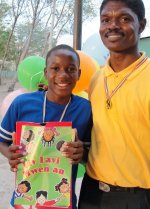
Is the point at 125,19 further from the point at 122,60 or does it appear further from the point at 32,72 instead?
the point at 32,72

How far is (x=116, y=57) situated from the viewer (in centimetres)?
172

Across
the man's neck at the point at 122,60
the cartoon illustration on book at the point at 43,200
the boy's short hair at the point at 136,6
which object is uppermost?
the boy's short hair at the point at 136,6

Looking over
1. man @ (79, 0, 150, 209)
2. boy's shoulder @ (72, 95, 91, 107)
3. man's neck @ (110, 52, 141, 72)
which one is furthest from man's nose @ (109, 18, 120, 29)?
boy's shoulder @ (72, 95, 91, 107)

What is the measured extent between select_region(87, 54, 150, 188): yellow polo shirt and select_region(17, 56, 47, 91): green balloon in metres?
1.15

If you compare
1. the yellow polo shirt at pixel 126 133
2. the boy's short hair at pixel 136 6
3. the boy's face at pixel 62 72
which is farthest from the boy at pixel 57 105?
the boy's short hair at pixel 136 6

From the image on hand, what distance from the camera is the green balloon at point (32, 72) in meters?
2.73

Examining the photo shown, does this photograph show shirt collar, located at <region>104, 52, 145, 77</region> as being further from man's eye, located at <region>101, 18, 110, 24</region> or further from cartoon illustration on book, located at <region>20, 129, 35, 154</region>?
cartoon illustration on book, located at <region>20, 129, 35, 154</region>

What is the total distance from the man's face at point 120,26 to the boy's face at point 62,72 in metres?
0.23

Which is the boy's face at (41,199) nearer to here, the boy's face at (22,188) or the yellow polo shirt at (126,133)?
the boy's face at (22,188)

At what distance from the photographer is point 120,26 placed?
163cm

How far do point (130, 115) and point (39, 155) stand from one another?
48cm

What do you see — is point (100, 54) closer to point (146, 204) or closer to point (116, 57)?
point (116, 57)

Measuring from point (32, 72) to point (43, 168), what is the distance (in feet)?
4.30

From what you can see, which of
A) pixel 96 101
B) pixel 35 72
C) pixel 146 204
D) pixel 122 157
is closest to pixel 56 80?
pixel 96 101
